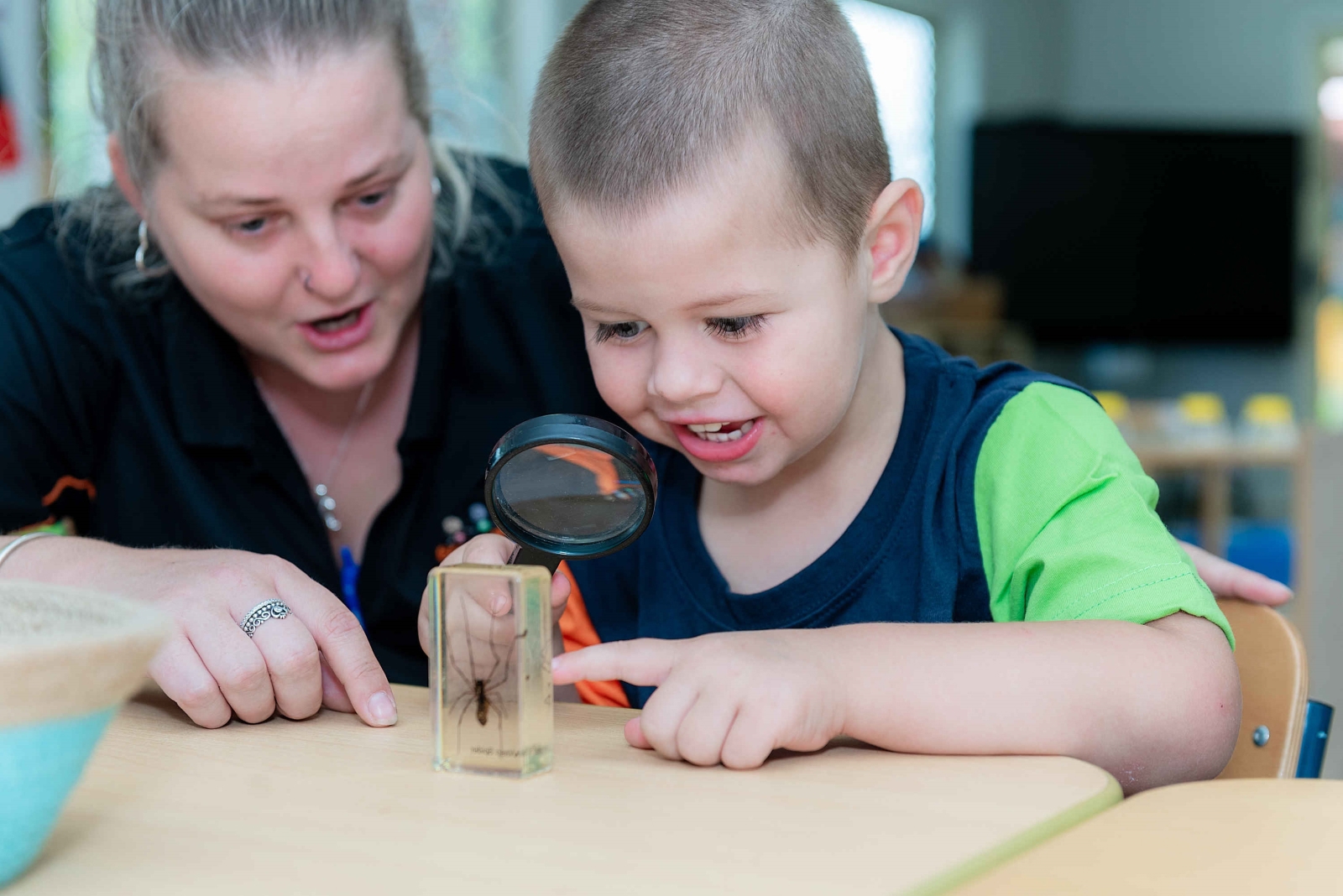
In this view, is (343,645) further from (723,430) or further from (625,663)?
(723,430)

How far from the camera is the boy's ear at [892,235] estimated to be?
3.94 ft

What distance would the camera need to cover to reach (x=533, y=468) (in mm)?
902

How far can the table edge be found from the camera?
1.93 ft

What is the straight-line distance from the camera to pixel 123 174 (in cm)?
150

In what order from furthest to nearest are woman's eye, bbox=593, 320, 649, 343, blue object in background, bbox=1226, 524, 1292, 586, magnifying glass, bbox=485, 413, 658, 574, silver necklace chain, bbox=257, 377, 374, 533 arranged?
blue object in background, bbox=1226, 524, 1292, 586
silver necklace chain, bbox=257, 377, 374, 533
woman's eye, bbox=593, 320, 649, 343
magnifying glass, bbox=485, 413, 658, 574

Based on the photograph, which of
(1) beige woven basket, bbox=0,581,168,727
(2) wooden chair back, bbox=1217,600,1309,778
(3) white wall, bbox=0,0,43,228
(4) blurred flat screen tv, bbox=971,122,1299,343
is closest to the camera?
(1) beige woven basket, bbox=0,581,168,727

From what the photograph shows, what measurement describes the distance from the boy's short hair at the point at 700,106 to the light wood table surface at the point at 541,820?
0.47 metres

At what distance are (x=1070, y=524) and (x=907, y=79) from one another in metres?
6.94

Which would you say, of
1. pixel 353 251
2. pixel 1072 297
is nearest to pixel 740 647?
pixel 353 251

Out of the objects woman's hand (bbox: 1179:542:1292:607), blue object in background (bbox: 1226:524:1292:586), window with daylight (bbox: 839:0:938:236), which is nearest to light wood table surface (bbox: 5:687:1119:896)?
woman's hand (bbox: 1179:542:1292:607)

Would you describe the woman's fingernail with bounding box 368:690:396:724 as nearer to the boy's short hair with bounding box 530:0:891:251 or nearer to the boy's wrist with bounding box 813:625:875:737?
the boy's wrist with bounding box 813:625:875:737

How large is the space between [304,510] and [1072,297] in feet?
22.6

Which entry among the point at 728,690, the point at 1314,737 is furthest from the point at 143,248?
the point at 1314,737

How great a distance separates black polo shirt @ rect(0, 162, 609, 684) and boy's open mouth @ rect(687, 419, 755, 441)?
0.39 m
